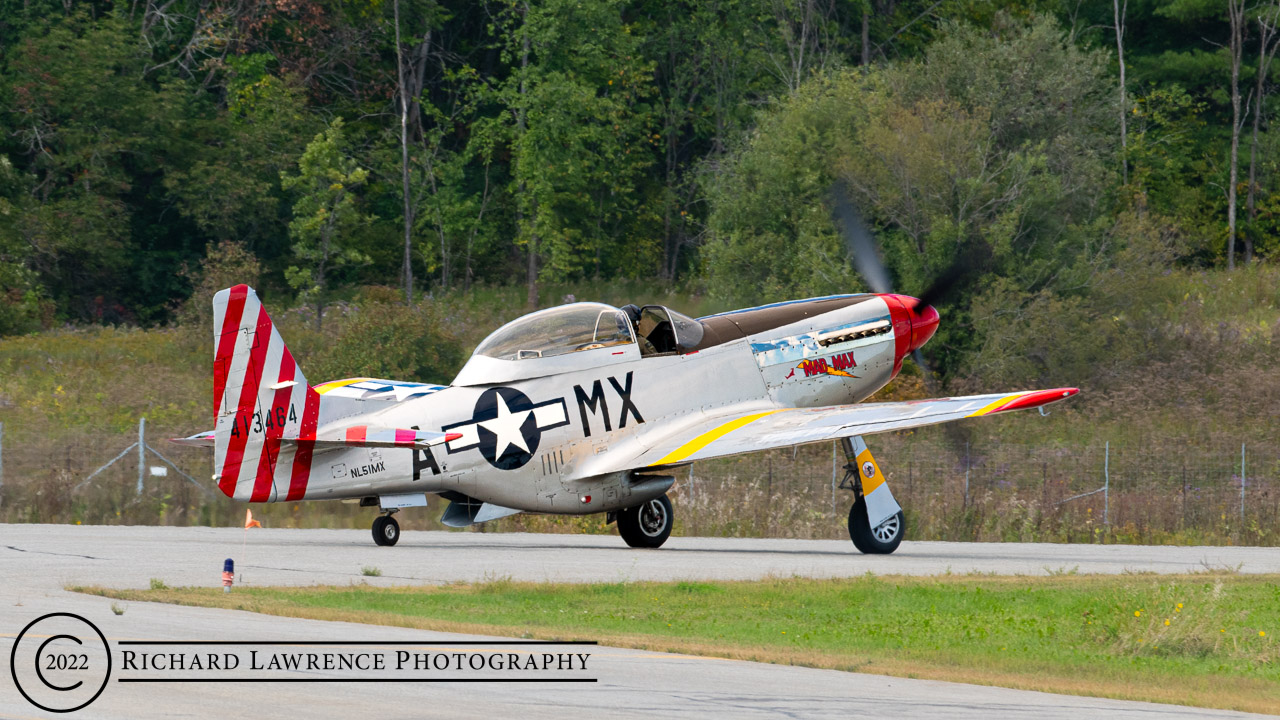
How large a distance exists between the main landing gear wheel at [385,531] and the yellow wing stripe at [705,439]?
3.55 metres

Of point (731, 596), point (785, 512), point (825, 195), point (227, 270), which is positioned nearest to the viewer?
point (731, 596)

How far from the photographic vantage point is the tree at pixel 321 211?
163ft

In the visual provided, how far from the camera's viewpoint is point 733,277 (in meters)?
43.2

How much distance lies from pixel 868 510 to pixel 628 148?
38.4 meters

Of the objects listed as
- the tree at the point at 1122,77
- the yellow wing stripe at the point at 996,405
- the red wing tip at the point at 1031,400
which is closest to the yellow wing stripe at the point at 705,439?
the yellow wing stripe at the point at 996,405

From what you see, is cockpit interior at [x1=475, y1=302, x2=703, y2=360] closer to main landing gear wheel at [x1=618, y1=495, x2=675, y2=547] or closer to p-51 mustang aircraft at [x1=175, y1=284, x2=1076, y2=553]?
p-51 mustang aircraft at [x1=175, y1=284, x2=1076, y2=553]

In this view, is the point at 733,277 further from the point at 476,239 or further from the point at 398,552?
the point at 398,552

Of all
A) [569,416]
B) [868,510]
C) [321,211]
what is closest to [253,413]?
[569,416]

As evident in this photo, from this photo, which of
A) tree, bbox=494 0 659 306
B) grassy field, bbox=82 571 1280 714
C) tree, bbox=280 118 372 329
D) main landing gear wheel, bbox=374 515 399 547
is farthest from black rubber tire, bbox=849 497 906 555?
tree, bbox=494 0 659 306

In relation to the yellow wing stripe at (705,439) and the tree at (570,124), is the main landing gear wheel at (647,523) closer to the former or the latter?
the yellow wing stripe at (705,439)

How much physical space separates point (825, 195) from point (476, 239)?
58.1 feet

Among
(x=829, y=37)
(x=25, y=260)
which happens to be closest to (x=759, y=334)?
(x=25, y=260)

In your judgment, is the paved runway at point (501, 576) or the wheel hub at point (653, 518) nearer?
the paved runway at point (501, 576)

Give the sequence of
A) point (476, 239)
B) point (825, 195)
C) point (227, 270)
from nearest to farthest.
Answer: point (825, 195)
point (227, 270)
point (476, 239)
